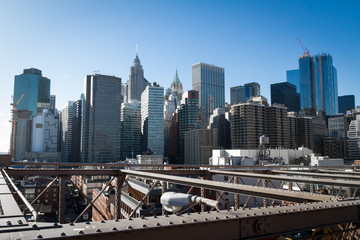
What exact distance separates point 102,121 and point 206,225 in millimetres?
177267

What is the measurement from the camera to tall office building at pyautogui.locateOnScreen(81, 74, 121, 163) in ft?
564

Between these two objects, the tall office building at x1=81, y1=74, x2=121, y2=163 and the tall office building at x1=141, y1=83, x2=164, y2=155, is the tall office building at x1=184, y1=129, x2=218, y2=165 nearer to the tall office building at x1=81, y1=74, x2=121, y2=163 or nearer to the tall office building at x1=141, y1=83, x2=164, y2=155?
the tall office building at x1=141, y1=83, x2=164, y2=155

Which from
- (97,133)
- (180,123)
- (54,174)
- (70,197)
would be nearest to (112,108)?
(97,133)

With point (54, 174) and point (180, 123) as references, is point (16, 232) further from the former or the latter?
point (180, 123)

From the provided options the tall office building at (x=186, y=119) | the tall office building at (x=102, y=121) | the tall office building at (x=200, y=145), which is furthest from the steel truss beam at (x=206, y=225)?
the tall office building at (x=186, y=119)

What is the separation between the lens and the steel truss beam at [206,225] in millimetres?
3486

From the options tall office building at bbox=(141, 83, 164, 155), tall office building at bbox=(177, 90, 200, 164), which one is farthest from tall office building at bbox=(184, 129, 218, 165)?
tall office building at bbox=(177, 90, 200, 164)

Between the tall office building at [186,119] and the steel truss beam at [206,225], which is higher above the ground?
the tall office building at [186,119]

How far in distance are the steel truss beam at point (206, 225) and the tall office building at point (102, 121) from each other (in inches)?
6848

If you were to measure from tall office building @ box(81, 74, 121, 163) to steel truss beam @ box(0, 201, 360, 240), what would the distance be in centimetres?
17394

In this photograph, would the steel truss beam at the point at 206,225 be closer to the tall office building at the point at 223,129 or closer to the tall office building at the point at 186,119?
the tall office building at the point at 223,129

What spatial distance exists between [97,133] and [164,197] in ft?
566

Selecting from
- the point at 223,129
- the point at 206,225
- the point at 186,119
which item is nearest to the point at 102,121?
the point at 186,119

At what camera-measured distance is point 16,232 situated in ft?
11.4
